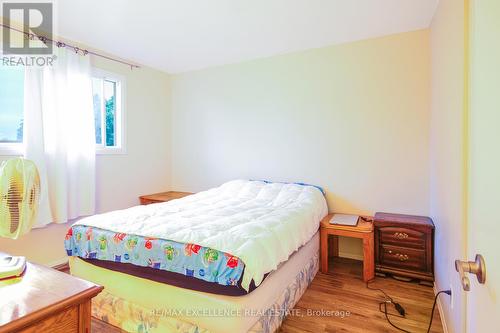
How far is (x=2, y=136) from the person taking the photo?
257 centimetres

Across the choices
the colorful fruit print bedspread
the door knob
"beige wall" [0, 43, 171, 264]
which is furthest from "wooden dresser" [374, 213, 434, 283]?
"beige wall" [0, 43, 171, 264]

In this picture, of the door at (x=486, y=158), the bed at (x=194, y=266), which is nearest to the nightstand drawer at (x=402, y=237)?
the bed at (x=194, y=266)

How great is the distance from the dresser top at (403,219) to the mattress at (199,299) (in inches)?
42.8

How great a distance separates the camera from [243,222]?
202 centimetres

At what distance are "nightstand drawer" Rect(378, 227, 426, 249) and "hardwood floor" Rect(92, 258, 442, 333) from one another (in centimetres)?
35

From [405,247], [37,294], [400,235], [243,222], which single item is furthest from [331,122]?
[37,294]

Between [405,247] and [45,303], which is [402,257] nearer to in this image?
[405,247]

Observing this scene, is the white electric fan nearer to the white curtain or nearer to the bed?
the bed

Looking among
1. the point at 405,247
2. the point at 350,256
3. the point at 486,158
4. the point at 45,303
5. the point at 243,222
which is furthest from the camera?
the point at 350,256

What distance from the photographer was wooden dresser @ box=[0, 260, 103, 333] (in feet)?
2.40

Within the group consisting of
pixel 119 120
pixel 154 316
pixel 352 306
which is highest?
pixel 119 120

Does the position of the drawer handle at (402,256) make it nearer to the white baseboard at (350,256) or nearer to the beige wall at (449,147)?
the beige wall at (449,147)

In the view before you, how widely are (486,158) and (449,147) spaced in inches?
50.7

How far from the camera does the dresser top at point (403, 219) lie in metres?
2.46
